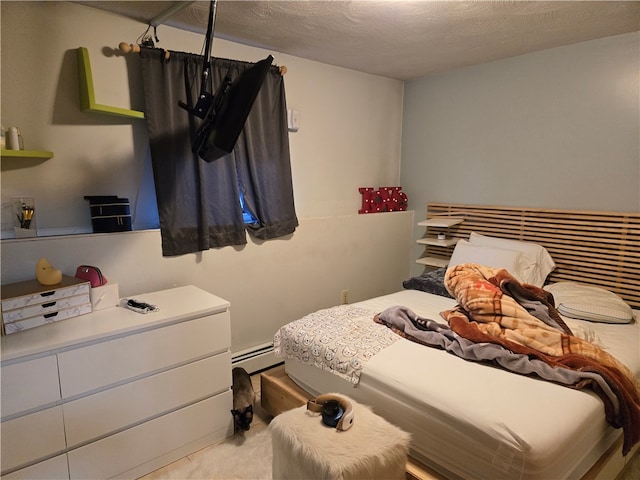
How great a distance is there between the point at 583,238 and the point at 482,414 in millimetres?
2066

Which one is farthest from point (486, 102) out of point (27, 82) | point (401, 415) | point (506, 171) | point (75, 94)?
point (27, 82)

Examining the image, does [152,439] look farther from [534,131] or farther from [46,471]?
Answer: [534,131]

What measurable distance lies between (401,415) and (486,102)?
278 centimetres

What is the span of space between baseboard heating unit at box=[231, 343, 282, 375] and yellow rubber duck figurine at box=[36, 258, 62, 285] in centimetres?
132

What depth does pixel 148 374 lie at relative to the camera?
6.01 ft

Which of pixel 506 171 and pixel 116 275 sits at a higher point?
pixel 506 171

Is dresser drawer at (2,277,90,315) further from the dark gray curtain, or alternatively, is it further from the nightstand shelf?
the nightstand shelf

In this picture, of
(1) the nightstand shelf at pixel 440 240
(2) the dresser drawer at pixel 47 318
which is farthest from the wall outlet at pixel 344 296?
(2) the dresser drawer at pixel 47 318

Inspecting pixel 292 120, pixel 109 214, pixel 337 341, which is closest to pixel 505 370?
pixel 337 341

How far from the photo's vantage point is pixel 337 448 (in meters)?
1.31

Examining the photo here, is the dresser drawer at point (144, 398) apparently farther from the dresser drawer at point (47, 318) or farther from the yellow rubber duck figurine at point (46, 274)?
the yellow rubber duck figurine at point (46, 274)

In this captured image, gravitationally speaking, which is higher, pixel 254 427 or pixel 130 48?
pixel 130 48

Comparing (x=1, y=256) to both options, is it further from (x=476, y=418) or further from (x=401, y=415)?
(x=476, y=418)

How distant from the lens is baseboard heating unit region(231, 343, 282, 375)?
9.21ft
